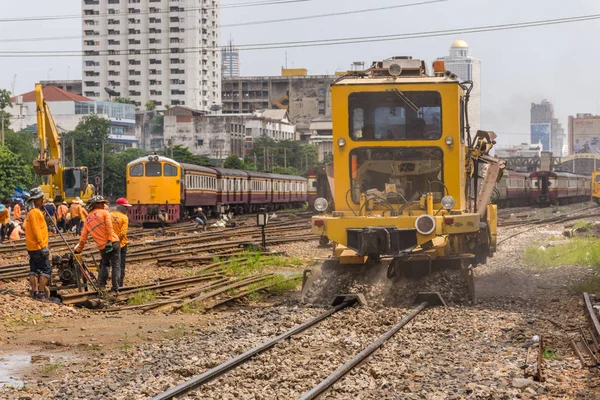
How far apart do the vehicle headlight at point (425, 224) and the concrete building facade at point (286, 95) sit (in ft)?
436

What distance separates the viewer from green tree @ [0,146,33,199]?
5628 cm

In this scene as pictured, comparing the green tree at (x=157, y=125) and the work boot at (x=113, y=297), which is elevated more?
the green tree at (x=157, y=125)

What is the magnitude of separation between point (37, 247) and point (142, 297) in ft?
5.44

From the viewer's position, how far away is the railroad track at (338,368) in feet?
22.8

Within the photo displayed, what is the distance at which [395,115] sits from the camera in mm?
12891

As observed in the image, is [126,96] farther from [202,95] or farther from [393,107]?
[393,107]

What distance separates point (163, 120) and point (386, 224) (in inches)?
4444

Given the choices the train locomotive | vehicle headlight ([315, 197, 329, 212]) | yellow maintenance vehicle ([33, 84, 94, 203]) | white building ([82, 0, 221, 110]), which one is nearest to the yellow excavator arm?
Answer: yellow maintenance vehicle ([33, 84, 94, 203])

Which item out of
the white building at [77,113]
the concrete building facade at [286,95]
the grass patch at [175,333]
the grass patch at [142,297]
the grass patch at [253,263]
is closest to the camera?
the grass patch at [175,333]

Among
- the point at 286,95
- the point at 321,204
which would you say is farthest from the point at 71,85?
the point at 321,204

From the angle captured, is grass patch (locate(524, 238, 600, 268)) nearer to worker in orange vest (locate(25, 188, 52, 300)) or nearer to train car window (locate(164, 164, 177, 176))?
worker in orange vest (locate(25, 188, 52, 300))

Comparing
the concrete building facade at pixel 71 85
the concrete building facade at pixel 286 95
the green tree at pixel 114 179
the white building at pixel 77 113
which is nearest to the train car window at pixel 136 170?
the green tree at pixel 114 179

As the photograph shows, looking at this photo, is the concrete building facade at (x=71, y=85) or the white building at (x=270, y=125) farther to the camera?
the concrete building facade at (x=71, y=85)

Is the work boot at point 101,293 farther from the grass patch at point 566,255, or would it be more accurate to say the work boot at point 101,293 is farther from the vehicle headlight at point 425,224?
the grass patch at point 566,255
